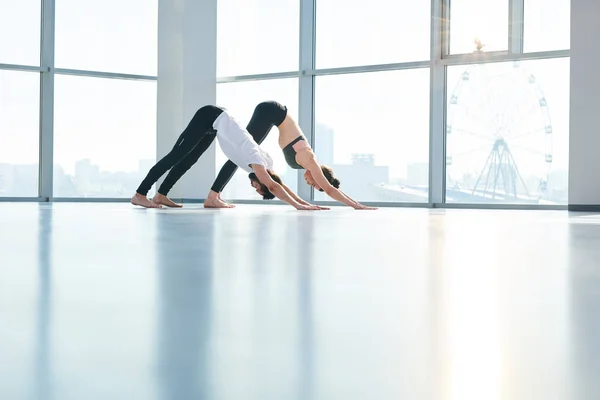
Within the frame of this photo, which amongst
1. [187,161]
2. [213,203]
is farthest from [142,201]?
[213,203]

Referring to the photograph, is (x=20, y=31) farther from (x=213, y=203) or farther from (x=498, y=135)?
(x=498, y=135)

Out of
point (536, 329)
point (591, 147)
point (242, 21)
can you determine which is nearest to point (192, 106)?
point (242, 21)

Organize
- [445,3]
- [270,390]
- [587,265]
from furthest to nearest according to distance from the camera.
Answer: [445,3]
[587,265]
[270,390]

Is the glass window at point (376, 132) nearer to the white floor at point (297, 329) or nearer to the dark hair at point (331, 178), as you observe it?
the dark hair at point (331, 178)

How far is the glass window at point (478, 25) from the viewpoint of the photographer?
760 centimetres

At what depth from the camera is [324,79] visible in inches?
344

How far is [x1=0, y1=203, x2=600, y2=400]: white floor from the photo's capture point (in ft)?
1.51

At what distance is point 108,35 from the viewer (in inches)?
368

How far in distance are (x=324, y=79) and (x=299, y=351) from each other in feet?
27.4

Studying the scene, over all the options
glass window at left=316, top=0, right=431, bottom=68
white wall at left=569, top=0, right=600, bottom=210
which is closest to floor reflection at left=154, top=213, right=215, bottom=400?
white wall at left=569, top=0, right=600, bottom=210

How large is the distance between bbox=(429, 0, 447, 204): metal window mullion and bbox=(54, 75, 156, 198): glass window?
3.81 m

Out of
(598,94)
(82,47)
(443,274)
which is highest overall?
(82,47)

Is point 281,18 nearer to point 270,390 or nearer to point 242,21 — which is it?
point 242,21

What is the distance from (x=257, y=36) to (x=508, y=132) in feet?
12.0
